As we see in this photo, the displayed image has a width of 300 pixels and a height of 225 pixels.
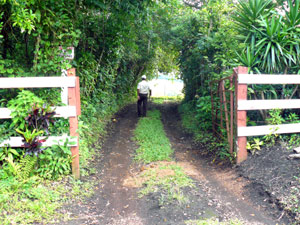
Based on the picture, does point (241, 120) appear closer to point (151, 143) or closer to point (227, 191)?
point (227, 191)

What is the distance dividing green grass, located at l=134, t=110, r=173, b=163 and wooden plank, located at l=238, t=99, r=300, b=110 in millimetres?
2225

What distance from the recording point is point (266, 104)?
5.28m

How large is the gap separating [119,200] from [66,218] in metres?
1.01

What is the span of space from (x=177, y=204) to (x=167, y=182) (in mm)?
739

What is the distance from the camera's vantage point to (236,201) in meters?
4.43

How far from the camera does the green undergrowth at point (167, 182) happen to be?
427cm

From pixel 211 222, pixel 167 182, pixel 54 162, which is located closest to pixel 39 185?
pixel 54 162

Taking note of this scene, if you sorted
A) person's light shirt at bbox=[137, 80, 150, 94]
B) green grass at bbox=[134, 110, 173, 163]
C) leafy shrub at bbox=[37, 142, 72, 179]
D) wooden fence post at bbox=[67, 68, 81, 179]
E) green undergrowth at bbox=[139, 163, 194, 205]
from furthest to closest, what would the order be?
person's light shirt at bbox=[137, 80, 150, 94]
green grass at bbox=[134, 110, 173, 163]
wooden fence post at bbox=[67, 68, 81, 179]
leafy shrub at bbox=[37, 142, 72, 179]
green undergrowth at bbox=[139, 163, 194, 205]

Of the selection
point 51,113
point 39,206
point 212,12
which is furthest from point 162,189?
point 212,12

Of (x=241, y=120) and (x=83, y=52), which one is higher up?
(x=83, y=52)

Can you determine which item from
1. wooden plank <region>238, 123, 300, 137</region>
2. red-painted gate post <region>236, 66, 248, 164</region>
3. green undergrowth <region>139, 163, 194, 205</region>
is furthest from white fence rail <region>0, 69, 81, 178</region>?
wooden plank <region>238, 123, 300, 137</region>

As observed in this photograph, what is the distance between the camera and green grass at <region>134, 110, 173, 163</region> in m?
6.54

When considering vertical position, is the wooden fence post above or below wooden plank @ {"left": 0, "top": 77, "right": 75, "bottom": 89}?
below

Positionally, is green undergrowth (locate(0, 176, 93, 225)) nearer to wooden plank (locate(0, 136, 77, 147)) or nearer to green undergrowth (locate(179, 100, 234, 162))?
wooden plank (locate(0, 136, 77, 147))
